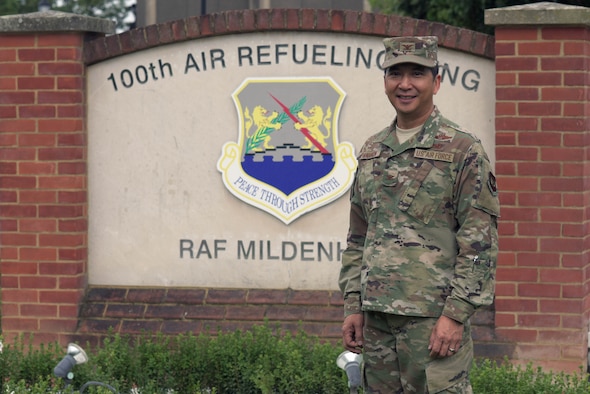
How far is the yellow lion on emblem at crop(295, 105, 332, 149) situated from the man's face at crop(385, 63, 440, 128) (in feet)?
9.34

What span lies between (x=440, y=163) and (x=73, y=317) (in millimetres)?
3812

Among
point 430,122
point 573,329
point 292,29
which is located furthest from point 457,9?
point 430,122

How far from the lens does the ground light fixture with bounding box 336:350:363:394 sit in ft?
17.5

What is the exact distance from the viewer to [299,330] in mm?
6531

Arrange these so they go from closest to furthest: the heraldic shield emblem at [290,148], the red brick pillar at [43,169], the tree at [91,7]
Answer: the heraldic shield emblem at [290,148] < the red brick pillar at [43,169] < the tree at [91,7]

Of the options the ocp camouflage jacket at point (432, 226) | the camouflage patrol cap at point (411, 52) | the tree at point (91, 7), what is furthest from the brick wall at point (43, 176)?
the tree at point (91, 7)

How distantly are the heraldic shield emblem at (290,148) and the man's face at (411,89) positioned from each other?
2816 millimetres

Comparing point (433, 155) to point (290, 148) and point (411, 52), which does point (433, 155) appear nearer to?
point (411, 52)

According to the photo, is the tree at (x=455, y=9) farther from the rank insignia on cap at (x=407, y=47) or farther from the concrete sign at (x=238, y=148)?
the rank insignia on cap at (x=407, y=47)

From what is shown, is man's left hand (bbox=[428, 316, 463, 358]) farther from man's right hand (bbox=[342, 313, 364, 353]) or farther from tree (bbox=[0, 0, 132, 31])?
tree (bbox=[0, 0, 132, 31])

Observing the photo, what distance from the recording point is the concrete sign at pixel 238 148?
7094 mm

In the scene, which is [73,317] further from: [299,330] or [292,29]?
[292,29]

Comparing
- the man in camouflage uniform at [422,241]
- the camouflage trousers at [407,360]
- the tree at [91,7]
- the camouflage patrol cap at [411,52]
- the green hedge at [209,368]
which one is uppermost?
the tree at [91,7]

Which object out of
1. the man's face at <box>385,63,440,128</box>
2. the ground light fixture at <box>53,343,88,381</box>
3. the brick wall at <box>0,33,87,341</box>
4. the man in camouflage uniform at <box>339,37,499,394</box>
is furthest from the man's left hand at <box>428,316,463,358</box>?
the brick wall at <box>0,33,87,341</box>
